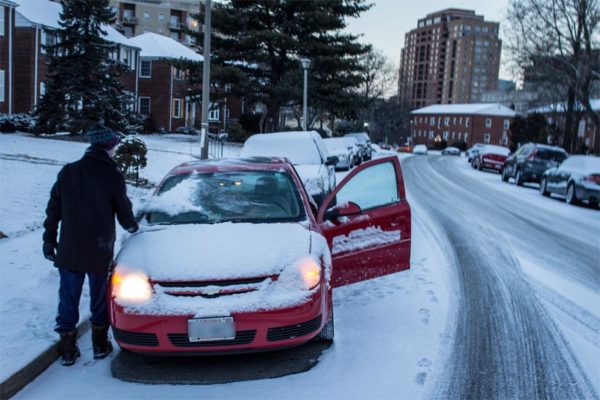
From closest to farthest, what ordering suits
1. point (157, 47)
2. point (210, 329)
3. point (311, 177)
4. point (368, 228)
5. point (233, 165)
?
point (210, 329)
point (368, 228)
point (233, 165)
point (311, 177)
point (157, 47)

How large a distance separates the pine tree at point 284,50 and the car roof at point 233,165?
26.0 meters

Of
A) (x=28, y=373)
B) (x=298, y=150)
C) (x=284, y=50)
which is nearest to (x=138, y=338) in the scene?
(x=28, y=373)

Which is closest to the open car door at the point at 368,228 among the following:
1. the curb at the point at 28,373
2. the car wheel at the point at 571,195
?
the curb at the point at 28,373

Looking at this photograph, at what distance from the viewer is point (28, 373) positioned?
13.9 ft

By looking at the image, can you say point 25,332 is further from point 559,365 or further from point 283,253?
point 559,365

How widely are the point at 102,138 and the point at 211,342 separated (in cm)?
176

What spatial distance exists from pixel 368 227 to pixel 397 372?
1.88 m

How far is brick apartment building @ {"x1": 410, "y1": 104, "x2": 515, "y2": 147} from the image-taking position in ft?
361

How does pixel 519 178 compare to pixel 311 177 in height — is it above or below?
below

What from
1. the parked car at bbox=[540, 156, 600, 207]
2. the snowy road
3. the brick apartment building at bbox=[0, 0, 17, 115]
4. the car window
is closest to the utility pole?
the snowy road

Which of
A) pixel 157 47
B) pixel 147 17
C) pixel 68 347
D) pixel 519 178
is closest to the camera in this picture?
pixel 68 347

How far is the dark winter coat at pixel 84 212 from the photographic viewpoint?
14.5 feet

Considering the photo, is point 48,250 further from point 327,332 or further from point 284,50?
point 284,50

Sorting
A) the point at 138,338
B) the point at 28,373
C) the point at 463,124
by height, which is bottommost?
the point at 28,373
